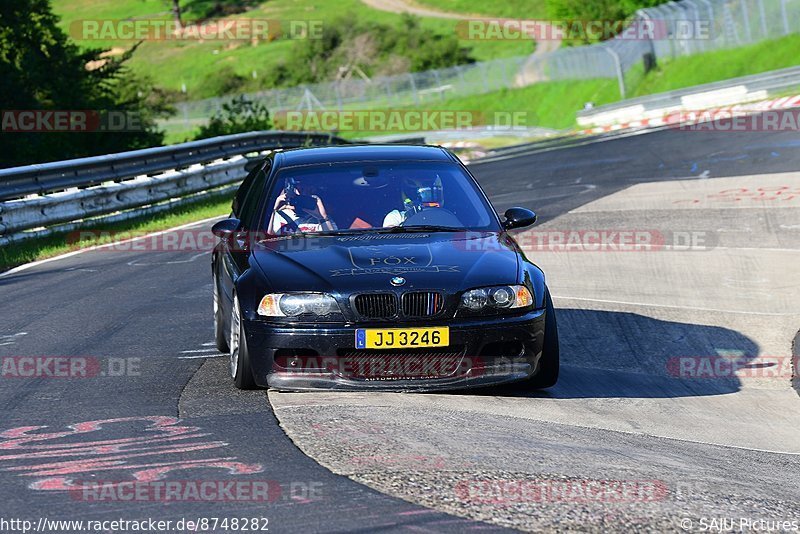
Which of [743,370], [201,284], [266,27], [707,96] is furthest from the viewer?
[266,27]

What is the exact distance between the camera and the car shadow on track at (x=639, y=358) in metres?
8.41

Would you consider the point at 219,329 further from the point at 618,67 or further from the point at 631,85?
the point at 631,85

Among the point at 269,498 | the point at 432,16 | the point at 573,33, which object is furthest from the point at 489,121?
the point at 269,498

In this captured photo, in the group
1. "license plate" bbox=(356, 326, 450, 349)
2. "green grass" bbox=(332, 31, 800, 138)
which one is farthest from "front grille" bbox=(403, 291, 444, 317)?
"green grass" bbox=(332, 31, 800, 138)

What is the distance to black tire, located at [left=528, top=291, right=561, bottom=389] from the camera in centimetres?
763

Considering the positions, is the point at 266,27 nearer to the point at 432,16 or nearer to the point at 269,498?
the point at 432,16

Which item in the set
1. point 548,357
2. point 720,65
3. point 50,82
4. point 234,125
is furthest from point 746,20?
point 548,357

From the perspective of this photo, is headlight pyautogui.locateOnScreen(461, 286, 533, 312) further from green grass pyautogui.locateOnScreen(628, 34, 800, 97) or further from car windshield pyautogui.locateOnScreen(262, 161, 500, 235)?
green grass pyautogui.locateOnScreen(628, 34, 800, 97)

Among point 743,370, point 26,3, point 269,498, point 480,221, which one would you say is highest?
point 26,3

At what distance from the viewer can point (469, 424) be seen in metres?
6.54

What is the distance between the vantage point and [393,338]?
7.10 metres

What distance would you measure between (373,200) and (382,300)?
1420 mm

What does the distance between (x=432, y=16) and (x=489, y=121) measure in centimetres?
5231

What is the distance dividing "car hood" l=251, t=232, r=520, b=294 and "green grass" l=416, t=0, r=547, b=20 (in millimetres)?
107346
